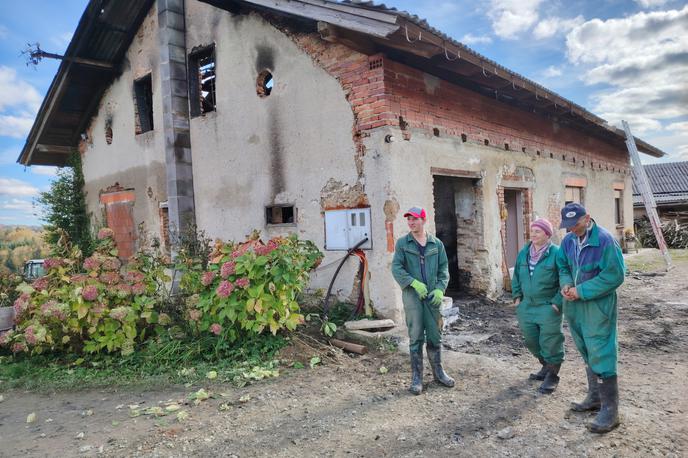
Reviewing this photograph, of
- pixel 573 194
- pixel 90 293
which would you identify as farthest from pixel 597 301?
pixel 573 194

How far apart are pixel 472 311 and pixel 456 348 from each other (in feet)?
6.42

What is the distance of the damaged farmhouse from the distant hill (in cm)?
472

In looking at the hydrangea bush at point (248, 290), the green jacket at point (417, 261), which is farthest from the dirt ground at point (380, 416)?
the green jacket at point (417, 261)

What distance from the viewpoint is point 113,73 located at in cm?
1091

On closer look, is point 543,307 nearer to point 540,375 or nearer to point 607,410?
point 540,375

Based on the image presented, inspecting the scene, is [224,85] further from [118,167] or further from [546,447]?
[546,447]

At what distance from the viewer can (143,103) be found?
34.4 ft

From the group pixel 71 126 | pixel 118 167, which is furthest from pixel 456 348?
pixel 71 126

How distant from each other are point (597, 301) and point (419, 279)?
4.97 ft

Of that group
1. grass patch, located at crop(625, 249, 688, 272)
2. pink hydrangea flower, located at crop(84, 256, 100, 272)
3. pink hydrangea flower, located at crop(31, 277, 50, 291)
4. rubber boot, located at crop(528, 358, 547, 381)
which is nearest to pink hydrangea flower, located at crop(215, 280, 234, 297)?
pink hydrangea flower, located at crop(84, 256, 100, 272)

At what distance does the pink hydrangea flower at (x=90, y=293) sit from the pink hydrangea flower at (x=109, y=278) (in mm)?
208

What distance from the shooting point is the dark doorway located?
9453 mm

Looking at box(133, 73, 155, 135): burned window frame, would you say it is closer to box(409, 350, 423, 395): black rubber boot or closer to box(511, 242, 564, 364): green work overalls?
box(409, 350, 423, 395): black rubber boot

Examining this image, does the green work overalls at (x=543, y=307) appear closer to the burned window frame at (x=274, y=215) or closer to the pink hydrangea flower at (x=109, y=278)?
the burned window frame at (x=274, y=215)
